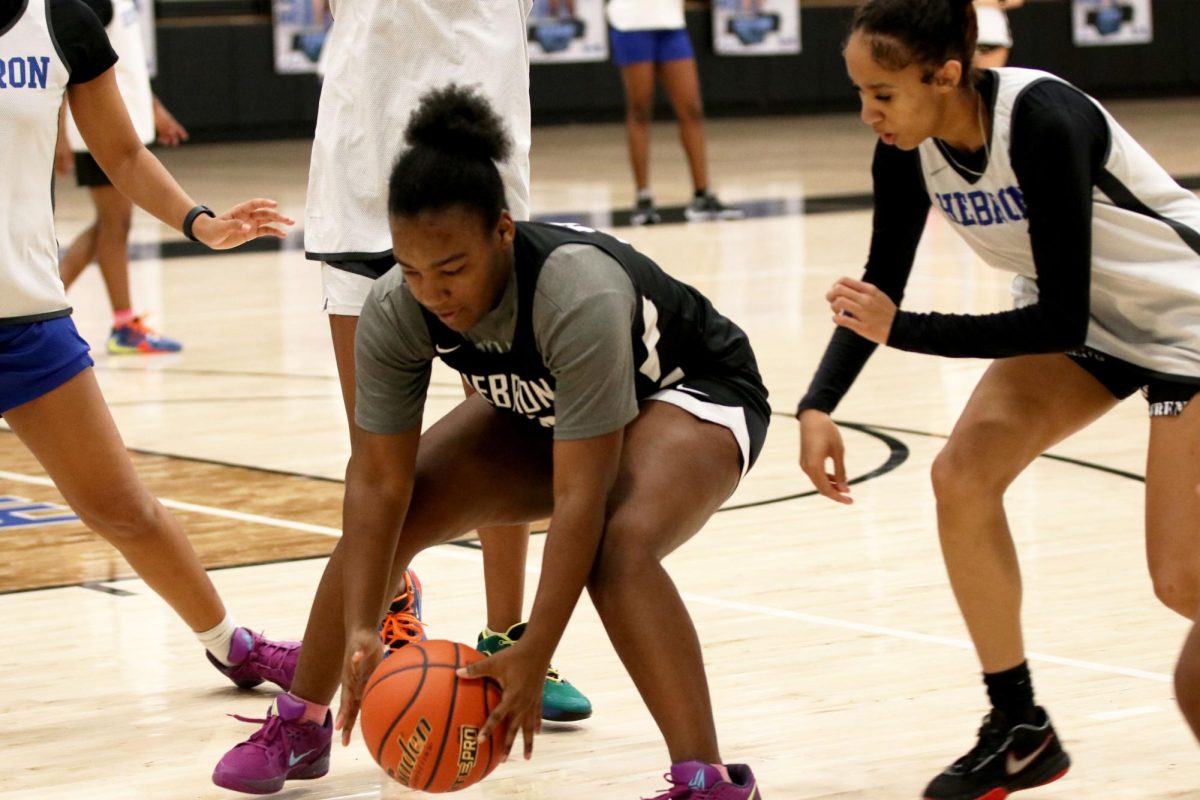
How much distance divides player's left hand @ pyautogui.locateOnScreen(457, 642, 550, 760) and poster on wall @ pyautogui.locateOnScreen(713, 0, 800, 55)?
1957 centimetres

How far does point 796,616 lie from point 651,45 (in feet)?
27.8

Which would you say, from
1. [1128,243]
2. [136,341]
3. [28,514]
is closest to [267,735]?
[1128,243]

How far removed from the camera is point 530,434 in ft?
11.3

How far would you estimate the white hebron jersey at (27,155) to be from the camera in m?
3.62

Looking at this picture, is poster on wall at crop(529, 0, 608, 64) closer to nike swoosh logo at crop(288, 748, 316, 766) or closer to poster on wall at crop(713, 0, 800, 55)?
poster on wall at crop(713, 0, 800, 55)

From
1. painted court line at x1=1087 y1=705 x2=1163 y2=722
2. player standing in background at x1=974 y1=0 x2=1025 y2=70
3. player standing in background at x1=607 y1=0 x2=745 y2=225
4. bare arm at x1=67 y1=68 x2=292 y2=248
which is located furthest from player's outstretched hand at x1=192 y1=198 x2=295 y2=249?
player standing in background at x1=607 y1=0 x2=745 y2=225

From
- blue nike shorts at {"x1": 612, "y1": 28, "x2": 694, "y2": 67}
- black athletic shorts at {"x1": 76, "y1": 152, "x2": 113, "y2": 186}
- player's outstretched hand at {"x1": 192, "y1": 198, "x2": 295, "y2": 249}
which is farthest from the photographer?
blue nike shorts at {"x1": 612, "y1": 28, "x2": 694, "y2": 67}

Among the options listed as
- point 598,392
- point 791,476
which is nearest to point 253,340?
point 791,476

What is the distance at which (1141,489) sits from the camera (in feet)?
18.7

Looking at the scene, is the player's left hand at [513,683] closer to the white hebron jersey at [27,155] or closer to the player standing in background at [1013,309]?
the player standing in background at [1013,309]

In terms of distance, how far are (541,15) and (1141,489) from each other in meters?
16.2

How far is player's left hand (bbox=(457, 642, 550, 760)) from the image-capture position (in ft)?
9.87

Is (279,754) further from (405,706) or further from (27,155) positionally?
(27,155)

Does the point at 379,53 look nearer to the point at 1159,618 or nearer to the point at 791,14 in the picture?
the point at 1159,618
